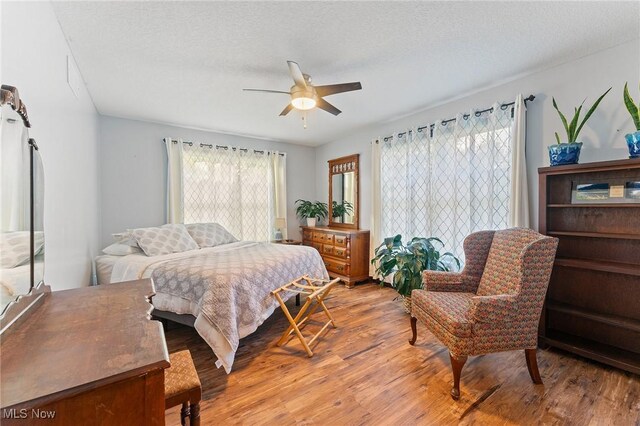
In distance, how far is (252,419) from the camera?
159 cm

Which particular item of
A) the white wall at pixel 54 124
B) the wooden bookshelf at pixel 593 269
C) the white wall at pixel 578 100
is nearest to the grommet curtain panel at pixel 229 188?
the white wall at pixel 54 124

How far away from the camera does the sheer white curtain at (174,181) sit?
13.1ft

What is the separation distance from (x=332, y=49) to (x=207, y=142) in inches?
117

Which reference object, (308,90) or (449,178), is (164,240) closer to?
(308,90)

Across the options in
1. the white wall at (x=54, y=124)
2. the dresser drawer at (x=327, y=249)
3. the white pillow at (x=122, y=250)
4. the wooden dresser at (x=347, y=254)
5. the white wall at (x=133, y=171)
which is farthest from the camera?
the dresser drawer at (x=327, y=249)

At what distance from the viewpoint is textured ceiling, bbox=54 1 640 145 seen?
69.2 inches

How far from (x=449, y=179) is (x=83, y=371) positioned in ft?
11.4

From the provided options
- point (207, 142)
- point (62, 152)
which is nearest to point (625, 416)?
point (62, 152)

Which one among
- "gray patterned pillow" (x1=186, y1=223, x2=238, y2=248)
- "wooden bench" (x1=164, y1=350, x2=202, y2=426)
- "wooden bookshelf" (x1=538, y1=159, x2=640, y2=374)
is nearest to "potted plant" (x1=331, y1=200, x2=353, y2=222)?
"gray patterned pillow" (x1=186, y1=223, x2=238, y2=248)

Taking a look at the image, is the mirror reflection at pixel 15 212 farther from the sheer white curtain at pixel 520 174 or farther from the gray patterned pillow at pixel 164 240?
the sheer white curtain at pixel 520 174

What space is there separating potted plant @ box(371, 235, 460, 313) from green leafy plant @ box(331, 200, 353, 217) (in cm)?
164

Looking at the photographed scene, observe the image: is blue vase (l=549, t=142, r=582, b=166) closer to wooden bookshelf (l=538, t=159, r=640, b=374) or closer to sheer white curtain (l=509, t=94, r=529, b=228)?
wooden bookshelf (l=538, t=159, r=640, b=374)

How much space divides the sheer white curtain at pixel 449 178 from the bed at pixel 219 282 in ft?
5.30
